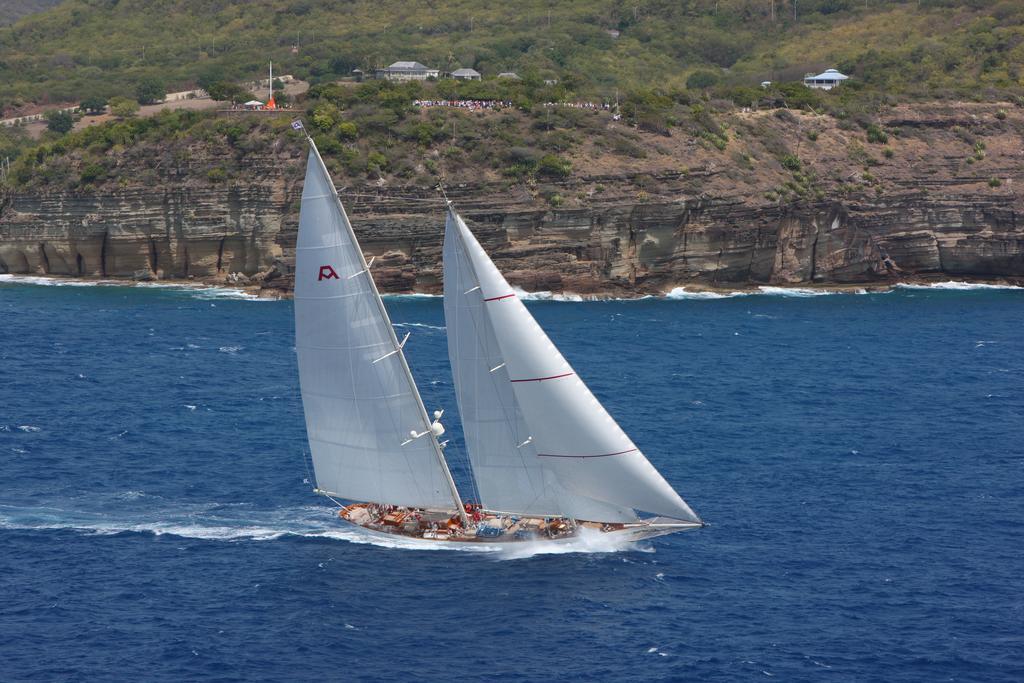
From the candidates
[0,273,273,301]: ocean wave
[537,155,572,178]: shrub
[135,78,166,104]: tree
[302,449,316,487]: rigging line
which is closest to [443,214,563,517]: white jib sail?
[302,449,316,487]: rigging line

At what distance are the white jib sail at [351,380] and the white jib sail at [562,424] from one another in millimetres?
2210

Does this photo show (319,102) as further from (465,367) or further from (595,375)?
(465,367)

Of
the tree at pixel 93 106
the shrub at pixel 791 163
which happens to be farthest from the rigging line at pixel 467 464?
the tree at pixel 93 106

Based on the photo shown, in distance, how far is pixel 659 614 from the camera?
44.3 meters

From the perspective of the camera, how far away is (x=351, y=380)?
47.7 metres

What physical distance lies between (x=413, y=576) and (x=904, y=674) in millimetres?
16666

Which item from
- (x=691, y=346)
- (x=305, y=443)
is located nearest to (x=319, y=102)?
(x=691, y=346)

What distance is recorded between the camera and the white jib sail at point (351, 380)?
46.0 metres

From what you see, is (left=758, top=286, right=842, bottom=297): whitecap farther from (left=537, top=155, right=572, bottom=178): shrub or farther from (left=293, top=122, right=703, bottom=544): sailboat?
(left=293, top=122, right=703, bottom=544): sailboat

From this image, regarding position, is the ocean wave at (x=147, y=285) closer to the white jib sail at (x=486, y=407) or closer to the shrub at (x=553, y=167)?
the shrub at (x=553, y=167)

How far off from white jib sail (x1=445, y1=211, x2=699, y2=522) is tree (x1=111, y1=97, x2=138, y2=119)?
110m

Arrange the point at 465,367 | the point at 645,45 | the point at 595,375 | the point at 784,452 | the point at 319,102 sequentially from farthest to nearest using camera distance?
the point at 645,45 → the point at 319,102 → the point at 595,375 → the point at 784,452 → the point at 465,367

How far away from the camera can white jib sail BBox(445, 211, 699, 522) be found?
46.5 m

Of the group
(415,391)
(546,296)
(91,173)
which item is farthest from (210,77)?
(415,391)
